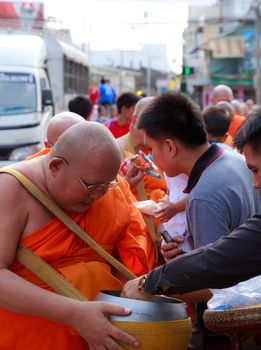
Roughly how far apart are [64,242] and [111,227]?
0.75ft

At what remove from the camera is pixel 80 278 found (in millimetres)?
3059

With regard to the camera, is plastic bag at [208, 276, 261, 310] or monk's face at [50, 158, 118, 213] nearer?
plastic bag at [208, 276, 261, 310]

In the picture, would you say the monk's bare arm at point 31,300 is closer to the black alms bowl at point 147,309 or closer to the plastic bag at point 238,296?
the black alms bowl at point 147,309

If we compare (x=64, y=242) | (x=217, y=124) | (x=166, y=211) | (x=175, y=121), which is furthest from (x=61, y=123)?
(x=217, y=124)

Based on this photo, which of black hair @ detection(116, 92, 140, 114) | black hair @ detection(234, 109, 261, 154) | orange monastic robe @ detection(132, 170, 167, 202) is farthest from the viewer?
black hair @ detection(116, 92, 140, 114)

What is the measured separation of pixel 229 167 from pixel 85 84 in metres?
21.4

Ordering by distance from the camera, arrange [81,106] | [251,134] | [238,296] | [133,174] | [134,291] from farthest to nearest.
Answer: [81,106]
[133,174]
[134,291]
[238,296]
[251,134]

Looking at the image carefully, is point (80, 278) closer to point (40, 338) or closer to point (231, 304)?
point (40, 338)

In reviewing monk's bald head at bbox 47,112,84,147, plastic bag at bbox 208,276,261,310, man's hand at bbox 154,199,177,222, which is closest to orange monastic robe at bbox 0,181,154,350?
plastic bag at bbox 208,276,261,310

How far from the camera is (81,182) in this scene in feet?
9.70

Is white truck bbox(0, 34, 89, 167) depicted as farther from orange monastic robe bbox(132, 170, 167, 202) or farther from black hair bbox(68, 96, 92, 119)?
orange monastic robe bbox(132, 170, 167, 202)

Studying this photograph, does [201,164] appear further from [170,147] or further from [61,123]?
[61,123]

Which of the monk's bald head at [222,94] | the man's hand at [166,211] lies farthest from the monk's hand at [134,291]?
the monk's bald head at [222,94]

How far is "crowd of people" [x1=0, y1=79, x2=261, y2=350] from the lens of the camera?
2.58m
